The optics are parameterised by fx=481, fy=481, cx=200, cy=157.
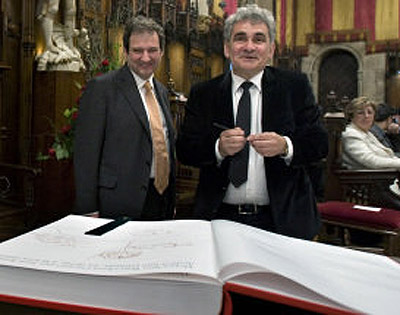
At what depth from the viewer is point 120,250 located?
0.67 m

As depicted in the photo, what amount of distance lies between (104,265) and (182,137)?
3.35ft

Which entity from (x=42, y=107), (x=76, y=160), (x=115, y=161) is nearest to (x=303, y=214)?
(x=115, y=161)

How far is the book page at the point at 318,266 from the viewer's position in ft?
1.77

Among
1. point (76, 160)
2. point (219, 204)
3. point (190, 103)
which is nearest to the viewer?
point (219, 204)

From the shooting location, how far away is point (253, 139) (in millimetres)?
1305

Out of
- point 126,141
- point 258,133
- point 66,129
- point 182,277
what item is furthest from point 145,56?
point 66,129

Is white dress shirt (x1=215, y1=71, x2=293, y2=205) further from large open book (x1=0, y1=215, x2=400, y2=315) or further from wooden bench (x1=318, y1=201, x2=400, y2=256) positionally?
wooden bench (x1=318, y1=201, x2=400, y2=256)

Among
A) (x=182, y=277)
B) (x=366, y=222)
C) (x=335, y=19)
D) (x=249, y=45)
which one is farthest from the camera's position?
(x=335, y=19)

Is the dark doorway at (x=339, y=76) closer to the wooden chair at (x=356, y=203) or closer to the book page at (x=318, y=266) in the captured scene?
the wooden chair at (x=356, y=203)

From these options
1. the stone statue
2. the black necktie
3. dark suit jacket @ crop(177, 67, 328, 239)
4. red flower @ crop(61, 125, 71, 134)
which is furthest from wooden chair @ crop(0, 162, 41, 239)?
the black necktie

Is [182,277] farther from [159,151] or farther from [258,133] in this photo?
[159,151]

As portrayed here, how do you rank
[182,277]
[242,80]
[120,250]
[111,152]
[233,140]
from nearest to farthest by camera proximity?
[182,277] → [120,250] → [233,140] → [242,80] → [111,152]

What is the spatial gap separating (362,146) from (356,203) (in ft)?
1.53

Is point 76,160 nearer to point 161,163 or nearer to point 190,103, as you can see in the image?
point 161,163
